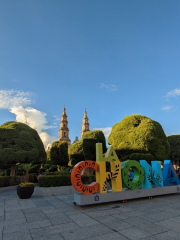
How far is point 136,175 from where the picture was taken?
965 centimetres

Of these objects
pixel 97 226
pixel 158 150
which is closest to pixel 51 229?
pixel 97 226

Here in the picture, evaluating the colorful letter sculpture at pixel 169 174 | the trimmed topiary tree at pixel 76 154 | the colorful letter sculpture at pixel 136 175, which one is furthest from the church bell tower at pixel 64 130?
the colorful letter sculpture at pixel 136 175

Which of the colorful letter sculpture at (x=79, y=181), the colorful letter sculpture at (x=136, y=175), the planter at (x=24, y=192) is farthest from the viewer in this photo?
the planter at (x=24, y=192)

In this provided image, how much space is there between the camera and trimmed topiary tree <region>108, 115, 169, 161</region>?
1886 centimetres

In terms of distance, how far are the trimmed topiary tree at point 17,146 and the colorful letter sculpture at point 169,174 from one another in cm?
1489

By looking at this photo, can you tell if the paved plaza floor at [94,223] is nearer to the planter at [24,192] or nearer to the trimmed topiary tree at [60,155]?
the planter at [24,192]

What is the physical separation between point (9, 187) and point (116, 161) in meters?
11.8

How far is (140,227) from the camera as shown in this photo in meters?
5.28

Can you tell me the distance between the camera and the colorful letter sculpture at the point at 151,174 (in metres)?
9.77

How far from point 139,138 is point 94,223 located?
1476cm

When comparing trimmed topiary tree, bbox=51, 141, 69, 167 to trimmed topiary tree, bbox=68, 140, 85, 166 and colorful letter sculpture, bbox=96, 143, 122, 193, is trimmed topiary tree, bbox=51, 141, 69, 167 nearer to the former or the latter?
trimmed topiary tree, bbox=68, 140, 85, 166

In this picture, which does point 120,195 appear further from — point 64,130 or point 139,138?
point 64,130

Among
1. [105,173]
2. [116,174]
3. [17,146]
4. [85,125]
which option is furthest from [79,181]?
[85,125]

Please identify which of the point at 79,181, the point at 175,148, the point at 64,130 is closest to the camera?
the point at 79,181
